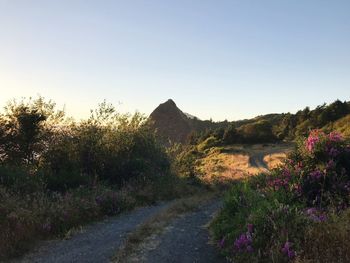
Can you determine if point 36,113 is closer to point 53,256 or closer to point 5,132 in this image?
point 5,132

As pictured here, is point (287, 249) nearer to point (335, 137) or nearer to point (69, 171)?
point (335, 137)

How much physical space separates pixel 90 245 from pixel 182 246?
7.58 ft

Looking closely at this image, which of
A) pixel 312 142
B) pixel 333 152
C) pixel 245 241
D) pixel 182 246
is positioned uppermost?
pixel 312 142

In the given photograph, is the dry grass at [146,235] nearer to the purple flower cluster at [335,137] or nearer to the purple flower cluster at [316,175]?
the purple flower cluster at [316,175]

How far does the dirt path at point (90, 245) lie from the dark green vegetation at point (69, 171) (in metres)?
0.57

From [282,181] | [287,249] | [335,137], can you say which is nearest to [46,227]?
[282,181]

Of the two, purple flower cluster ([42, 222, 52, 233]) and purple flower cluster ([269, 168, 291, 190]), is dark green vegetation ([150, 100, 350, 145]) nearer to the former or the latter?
purple flower cluster ([269, 168, 291, 190])

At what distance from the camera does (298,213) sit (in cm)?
925

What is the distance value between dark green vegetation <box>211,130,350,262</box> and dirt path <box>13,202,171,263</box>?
266 centimetres

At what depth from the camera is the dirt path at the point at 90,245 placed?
1007 cm

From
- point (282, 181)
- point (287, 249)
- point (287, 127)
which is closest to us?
point (287, 249)

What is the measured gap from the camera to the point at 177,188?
2353 centimetres

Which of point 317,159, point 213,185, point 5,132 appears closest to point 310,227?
point 317,159

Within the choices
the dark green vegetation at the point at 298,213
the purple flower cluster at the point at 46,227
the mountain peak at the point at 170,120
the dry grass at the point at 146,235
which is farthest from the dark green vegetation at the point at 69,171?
the mountain peak at the point at 170,120
